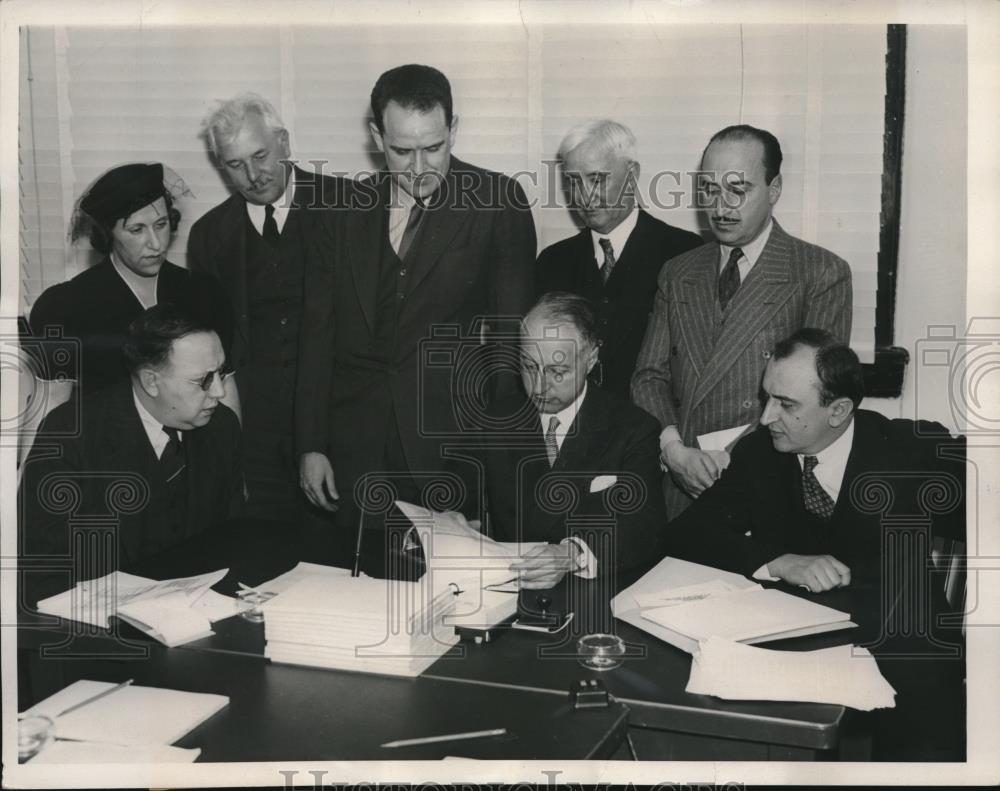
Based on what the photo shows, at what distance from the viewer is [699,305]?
2.62 metres

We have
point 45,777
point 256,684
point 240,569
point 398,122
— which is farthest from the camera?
point 398,122

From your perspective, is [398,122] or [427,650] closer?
[427,650]

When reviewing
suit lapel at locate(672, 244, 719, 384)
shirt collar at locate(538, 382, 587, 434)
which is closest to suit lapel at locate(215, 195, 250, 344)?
shirt collar at locate(538, 382, 587, 434)

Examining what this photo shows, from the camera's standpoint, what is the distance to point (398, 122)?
253 centimetres

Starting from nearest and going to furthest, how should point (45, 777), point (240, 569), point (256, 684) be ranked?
point (256, 684)
point (45, 777)
point (240, 569)

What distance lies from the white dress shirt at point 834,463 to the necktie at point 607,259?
0.72m

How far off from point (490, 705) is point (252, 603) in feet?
2.06

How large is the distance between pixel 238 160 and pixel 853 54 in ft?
5.29

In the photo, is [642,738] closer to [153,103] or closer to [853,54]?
[853,54]

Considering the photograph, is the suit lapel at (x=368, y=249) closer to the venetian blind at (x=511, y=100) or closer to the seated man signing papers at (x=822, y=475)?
the venetian blind at (x=511, y=100)

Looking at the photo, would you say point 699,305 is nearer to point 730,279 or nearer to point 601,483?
point 730,279

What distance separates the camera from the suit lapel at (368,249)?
2.59 metres

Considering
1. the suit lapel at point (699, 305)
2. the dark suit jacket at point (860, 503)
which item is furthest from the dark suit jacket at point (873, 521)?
the suit lapel at point (699, 305)

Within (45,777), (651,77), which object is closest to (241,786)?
(45,777)
